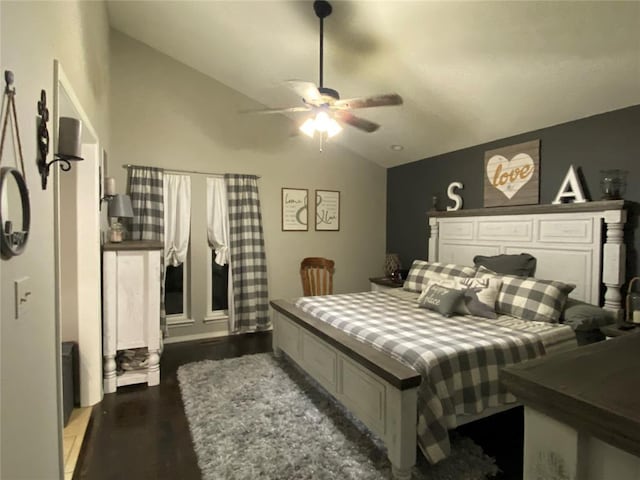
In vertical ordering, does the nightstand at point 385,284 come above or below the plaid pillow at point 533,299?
below

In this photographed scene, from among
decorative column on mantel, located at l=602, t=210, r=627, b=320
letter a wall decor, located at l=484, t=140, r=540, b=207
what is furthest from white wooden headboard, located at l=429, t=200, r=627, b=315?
letter a wall decor, located at l=484, t=140, r=540, b=207

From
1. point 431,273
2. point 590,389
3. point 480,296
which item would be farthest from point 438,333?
point 590,389

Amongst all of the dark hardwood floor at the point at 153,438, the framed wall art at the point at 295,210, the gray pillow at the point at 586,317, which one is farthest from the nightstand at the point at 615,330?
the framed wall art at the point at 295,210

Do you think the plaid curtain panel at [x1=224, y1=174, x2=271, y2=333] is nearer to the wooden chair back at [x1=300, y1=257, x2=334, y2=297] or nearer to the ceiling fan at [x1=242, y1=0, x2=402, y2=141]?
the wooden chair back at [x1=300, y1=257, x2=334, y2=297]

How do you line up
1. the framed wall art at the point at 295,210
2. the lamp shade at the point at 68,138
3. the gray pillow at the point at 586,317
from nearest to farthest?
the lamp shade at the point at 68,138 < the gray pillow at the point at 586,317 < the framed wall art at the point at 295,210

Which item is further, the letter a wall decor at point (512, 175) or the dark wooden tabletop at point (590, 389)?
the letter a wall decor at point (512, 175)

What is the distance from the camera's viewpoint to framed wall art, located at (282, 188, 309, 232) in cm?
459

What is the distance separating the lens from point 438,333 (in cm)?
229

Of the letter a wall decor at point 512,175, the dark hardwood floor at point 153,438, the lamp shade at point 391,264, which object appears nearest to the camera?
the dark hardwood floor at point 153,438

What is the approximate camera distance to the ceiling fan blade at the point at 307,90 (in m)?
2.26

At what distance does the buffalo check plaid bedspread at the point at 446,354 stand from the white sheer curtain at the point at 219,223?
1947 mm

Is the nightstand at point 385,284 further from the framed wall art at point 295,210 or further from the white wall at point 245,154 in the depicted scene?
the framed wall art at point 295,210

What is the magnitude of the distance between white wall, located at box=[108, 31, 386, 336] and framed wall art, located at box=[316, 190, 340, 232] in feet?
0.26

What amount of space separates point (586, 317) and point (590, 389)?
2.48m
